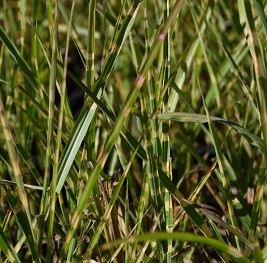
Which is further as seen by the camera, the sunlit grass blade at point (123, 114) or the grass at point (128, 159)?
the grass at point (128, 159)

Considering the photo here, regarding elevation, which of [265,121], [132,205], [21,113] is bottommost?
[132,205]

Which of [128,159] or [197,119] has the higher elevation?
[197,119]

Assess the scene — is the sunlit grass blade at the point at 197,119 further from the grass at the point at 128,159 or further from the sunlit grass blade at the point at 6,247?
the sunlit grass blade at the point at 6,247

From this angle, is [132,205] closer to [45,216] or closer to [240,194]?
[240,194]

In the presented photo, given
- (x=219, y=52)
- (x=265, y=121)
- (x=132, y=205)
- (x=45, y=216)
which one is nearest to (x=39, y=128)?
(x=132, y=205)

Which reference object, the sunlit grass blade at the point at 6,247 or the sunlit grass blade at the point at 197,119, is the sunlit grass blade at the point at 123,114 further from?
the sunlit grass blade at the point at 197,119

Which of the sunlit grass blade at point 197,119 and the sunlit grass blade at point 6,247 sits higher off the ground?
the sunlit grass blade at point 197,119

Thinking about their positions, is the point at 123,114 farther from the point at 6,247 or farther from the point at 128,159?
the point at 128,159

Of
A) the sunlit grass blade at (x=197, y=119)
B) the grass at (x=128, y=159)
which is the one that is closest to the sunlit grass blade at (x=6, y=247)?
the grass at (x=128, y=159)

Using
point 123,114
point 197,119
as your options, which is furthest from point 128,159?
point 123,114

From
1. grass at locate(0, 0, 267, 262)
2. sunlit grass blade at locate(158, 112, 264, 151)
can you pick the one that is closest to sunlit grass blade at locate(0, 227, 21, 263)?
grass at locate(0, 0, 267, 262)

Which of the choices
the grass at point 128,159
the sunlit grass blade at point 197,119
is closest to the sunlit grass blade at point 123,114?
the grass at point 128,159
